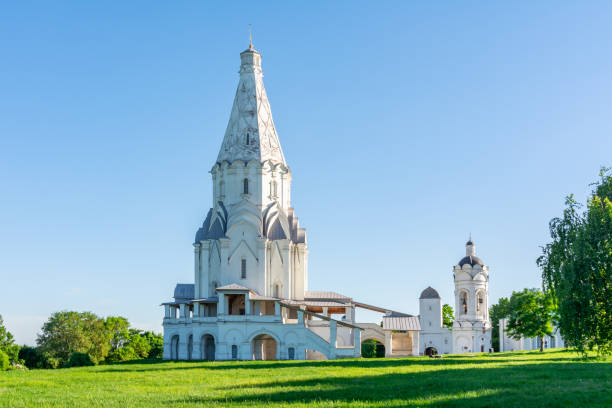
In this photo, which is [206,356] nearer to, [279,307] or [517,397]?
[279,307]

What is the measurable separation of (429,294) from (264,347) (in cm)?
2012

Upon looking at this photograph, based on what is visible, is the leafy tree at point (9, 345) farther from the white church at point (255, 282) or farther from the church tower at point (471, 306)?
the church tower at point (471, 306)

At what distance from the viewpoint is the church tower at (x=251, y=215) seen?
5753 cm

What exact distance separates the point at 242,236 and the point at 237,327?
27.1ft

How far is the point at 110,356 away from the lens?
6850 centimetres

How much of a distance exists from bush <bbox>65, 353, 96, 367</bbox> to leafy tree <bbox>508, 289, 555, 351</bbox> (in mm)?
37703

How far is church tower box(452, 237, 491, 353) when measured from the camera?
252ft

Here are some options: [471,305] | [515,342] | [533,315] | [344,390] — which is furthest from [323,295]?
[344,390]

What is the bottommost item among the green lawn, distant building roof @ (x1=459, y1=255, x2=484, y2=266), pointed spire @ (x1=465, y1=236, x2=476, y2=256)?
the green lawn

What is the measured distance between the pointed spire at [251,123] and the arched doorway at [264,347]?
1526cm

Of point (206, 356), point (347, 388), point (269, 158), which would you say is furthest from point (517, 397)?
point (269, 158)

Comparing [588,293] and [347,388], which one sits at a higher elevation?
[588,293]

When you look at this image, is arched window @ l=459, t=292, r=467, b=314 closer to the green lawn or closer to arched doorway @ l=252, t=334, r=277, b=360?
arched doorway @ l=252, t=334, r=277, b=360

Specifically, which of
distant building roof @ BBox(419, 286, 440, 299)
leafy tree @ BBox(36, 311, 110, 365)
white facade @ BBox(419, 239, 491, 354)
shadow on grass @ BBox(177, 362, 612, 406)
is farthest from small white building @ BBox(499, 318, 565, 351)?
shadow on grass @ BBox(177, 362, 612, 406)
